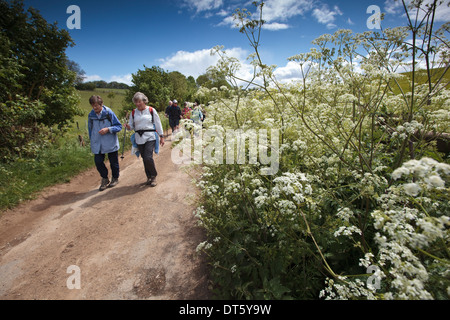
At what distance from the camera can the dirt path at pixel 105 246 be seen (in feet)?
10.6

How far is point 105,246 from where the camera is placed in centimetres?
412

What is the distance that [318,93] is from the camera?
4230 mm

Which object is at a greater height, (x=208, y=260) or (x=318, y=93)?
(x=318, y=93)

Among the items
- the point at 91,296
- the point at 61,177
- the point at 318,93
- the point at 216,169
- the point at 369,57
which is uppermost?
the point at 369,57

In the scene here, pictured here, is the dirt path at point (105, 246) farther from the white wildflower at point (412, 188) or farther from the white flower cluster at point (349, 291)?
the white wildflower at point (412, 188)

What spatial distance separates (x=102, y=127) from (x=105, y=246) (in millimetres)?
3716

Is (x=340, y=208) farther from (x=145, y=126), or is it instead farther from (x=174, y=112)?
(x=174, y=112)

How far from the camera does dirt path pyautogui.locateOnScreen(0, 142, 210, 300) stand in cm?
322

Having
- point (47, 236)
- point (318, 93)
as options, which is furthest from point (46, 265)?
Answer: point (318, 93)

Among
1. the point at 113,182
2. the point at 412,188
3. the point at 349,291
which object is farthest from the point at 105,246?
the point at 412,188

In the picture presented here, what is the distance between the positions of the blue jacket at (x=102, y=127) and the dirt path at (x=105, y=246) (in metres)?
1.44
